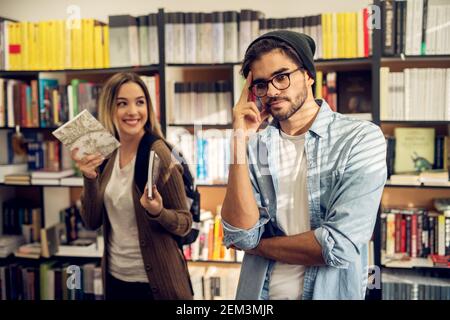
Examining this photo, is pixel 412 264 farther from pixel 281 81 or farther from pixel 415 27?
pixel 281 81

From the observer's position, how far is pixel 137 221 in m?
1.63

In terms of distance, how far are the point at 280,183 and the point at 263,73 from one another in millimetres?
275

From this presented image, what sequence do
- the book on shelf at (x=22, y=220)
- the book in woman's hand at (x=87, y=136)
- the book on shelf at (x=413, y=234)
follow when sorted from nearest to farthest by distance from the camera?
the book in woman's hand at (x=87, y=136) → the book on shelf at (x=413, y=234) → the book on shelf at (x=22, y=220)

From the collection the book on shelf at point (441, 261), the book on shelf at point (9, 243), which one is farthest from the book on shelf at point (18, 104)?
the book on shelf at point (441, 261)

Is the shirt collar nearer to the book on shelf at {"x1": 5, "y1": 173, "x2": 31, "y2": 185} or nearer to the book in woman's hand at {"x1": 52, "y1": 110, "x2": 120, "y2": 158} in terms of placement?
the book in woman's hand at {"x1": 52, "y1": 110, "x2": 120, "y2": 158}

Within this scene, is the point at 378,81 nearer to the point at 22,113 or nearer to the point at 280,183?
the point at 280,183

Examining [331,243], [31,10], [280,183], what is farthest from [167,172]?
[31,10]

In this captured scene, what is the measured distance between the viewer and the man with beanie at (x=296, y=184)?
1.15 m

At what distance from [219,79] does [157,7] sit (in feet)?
1.45

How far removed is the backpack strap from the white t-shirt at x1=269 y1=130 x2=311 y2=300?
55 centimetres

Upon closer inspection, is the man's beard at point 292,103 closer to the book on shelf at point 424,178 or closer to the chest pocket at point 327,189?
the chest pocket at point 327,189

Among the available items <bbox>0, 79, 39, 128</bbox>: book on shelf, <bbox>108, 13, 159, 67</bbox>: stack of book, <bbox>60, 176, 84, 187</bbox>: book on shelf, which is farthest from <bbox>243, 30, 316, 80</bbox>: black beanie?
<bbox>0, 79, 39, 128</bbox>: book on shelf

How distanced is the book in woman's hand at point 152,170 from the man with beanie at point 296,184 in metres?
0.41

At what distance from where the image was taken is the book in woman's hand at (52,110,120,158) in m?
1.71
